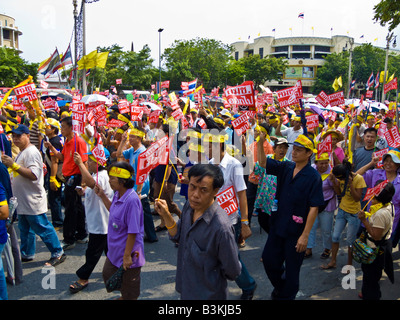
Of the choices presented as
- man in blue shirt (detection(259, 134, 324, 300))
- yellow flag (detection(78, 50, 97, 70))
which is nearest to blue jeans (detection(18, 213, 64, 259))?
man in blue shirt (detection(259, 134, 324, 300))

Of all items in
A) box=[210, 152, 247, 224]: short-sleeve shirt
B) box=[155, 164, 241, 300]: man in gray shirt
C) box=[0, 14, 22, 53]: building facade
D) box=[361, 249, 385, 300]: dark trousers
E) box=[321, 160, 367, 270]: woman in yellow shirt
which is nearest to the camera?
box=[155, 164, 241, 300]: man in gray shirt

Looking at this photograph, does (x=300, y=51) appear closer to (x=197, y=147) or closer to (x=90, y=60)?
(x=90, y=60)

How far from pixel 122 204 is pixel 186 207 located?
836 mm

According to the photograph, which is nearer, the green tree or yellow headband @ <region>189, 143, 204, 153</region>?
yellow headband @ <region>189, 143, 204, 153</region>

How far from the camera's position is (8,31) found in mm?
66875

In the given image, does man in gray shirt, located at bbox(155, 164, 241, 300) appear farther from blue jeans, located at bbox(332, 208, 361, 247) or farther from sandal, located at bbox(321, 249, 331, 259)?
sandal, located at bbox(321, 249, 331, 259)

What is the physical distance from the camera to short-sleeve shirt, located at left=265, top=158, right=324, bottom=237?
3.42 m

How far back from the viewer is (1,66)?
30.2 metres

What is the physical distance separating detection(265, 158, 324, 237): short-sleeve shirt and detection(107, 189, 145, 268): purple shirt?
4.85 feet

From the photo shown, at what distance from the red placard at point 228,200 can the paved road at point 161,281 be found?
1.21 m

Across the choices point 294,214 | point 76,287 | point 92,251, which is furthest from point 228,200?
point 76,287

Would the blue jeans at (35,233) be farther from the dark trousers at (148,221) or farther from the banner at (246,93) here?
the banner at (246,93)
